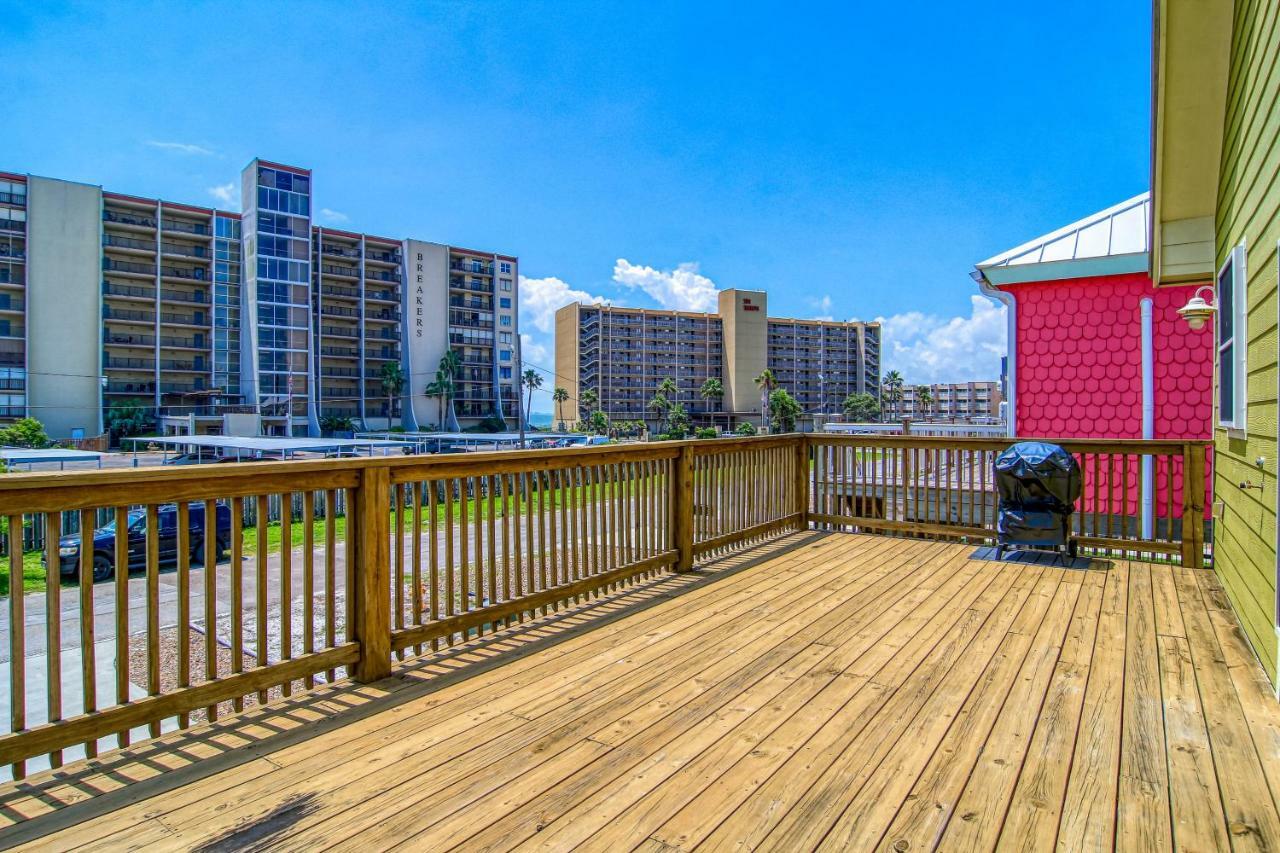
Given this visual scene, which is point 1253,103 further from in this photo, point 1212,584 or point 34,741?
point 34,741

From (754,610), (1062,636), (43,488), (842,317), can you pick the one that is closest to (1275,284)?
(1062,636)

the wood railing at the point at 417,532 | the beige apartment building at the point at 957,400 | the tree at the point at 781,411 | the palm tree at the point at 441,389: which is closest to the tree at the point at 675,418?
the tree at the point at 781,411

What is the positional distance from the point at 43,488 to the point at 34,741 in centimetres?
69

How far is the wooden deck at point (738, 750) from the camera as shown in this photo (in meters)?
1.61

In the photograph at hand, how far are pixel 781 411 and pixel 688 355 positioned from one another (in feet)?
47.8

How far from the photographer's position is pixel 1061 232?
27.0 ft

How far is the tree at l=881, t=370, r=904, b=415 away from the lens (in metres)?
98.4

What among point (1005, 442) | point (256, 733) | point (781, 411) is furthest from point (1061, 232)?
point (781, 411)

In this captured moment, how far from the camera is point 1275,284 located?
2553 millimetres

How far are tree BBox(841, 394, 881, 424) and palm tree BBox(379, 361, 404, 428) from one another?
5689 cm

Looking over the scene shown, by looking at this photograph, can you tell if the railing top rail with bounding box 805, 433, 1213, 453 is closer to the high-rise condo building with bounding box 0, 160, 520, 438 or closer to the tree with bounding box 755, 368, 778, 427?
the high-rise condo building with bounding box 0, 160, 520, 438

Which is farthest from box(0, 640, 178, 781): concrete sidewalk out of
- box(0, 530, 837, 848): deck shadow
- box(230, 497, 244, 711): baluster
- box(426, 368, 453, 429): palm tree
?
box(426, 368, 453, 429): palm tree

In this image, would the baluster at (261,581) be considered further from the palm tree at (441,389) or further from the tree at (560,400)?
the tree at (560,400)

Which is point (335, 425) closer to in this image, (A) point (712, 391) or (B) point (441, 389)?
(B) point (441, 389)
